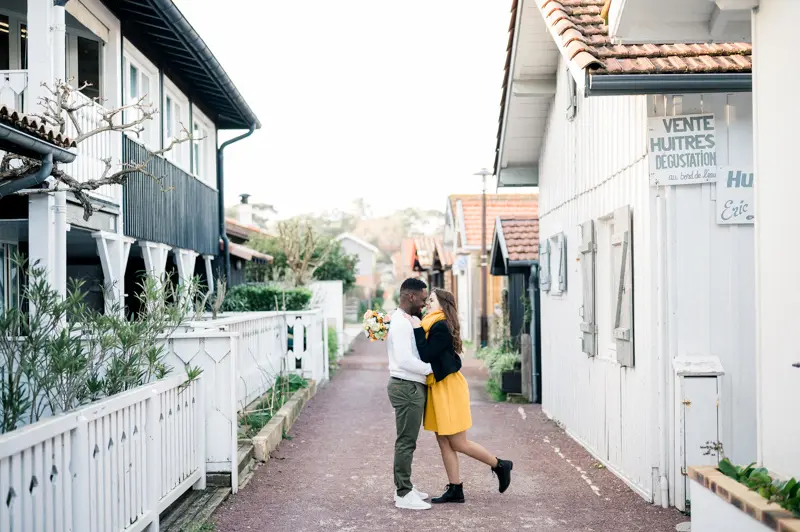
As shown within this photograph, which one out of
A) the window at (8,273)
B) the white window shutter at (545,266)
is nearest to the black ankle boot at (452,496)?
the white window shutter at (545,266)

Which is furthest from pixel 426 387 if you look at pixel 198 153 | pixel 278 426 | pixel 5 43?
pixel 198 153

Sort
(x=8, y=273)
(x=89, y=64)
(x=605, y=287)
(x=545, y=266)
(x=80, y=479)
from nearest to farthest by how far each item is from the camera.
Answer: (x=80, y=479) < (x=605, y=287) < (x=8, y=273) < (x=545, y=266) < (x=89, y=64)

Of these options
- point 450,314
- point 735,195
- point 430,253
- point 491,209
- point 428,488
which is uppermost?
point 491,209

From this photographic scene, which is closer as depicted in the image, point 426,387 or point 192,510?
point 192,510

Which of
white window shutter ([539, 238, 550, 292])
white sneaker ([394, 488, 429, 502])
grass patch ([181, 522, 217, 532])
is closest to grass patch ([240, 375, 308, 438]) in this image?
white sneaker ([394, 488, 429, 502])

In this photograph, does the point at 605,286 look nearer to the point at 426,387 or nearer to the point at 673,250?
the point at 673,250

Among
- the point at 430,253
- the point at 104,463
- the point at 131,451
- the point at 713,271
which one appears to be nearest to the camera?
the point at 104,463

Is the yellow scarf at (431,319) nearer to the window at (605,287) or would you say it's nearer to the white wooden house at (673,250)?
the white wooden house at (673,250)

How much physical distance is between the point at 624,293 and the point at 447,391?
74.3 inches

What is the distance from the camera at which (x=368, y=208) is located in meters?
126

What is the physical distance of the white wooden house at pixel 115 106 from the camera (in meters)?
9.98

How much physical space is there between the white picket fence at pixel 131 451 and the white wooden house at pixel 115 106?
47.7 inches

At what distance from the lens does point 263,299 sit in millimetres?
18812

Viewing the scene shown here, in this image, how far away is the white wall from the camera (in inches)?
183
